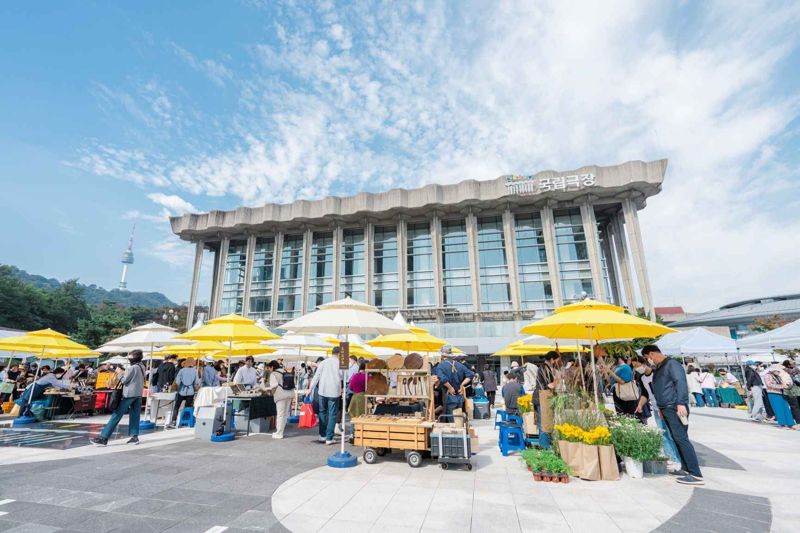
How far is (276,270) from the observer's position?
4350cm

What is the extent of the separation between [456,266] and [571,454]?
114ft

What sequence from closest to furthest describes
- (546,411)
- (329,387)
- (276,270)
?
(546,411) < (329,387) < (276,270)

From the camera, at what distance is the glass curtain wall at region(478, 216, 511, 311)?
37.9m

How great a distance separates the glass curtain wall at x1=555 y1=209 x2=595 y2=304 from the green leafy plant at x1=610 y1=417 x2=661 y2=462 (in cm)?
3227

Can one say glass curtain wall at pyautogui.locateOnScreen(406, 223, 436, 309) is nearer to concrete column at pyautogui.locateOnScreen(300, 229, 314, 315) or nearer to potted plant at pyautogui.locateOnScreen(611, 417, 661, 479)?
concrete column at pyautogui.locateOnScreen(300, 229, 314, 315)

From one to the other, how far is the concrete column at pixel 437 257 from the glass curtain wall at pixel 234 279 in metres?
23.3

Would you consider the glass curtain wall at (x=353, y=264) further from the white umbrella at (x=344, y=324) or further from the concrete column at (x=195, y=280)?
the white umbrella at (x=344, y=324)

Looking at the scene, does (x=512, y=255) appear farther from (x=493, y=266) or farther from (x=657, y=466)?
(x=657, y=466)

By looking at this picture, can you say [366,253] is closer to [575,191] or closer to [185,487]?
[575,191]

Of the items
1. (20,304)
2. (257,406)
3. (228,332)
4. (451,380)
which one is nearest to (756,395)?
(451,380)

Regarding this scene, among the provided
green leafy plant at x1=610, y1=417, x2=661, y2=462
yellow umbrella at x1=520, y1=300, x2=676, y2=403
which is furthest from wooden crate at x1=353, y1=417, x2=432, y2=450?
green leafy plant at x1=610, y1=417, x2=661, y2=462

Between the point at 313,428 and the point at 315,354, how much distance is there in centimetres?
454

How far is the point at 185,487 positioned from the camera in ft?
15.8

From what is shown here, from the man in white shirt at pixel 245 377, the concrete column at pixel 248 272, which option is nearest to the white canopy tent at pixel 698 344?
the man in white shirt at pixel 245 377
